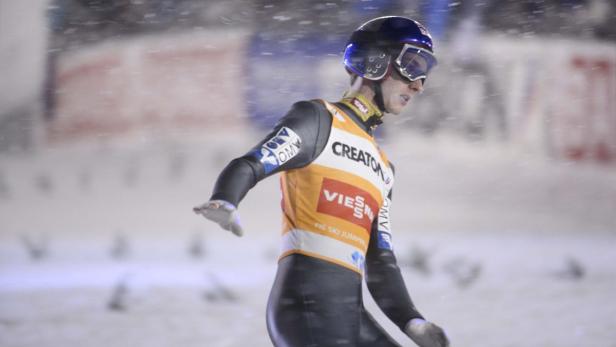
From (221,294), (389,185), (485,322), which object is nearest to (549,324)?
(485,322)

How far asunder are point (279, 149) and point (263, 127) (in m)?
4.72

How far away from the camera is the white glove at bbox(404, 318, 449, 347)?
79.7 inches

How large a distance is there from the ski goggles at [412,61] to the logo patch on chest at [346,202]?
14.0 inches

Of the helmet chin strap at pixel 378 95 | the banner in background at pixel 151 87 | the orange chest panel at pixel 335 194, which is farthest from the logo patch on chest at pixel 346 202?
the banner in background at pixel 151 87

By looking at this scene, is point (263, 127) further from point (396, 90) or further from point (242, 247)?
point (396, 90)

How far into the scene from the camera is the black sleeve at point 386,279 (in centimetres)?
219

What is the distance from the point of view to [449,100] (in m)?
6.75

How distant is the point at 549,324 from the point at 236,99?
3.38 metres

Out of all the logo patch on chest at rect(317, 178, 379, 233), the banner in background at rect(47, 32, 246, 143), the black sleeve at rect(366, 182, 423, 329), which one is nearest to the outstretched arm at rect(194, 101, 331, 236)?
the logo patch on chest at rect(317, 178, 379, 233)

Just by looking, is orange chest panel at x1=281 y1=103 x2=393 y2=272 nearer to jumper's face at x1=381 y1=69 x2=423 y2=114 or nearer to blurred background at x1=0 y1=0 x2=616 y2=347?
jumper's face at x1=381 y1=69 x2=423 y2=114

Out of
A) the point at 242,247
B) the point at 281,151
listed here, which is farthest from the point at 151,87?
the point at 281,151

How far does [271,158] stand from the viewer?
183cm

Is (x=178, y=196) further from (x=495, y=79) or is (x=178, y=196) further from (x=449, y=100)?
(x=495, y=79)

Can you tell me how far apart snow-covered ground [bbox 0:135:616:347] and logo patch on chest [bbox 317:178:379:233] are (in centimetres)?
203
